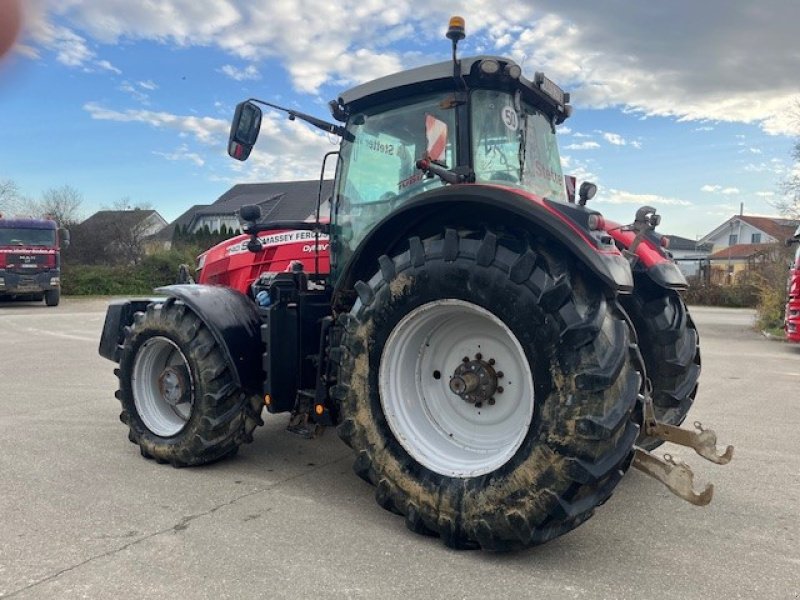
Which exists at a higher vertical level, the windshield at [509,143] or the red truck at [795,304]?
the windshield at [509,143]

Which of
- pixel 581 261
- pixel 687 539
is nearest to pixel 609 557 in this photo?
pixel 687 539

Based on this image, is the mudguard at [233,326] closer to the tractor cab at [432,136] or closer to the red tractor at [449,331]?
the red tractor at [449,331]

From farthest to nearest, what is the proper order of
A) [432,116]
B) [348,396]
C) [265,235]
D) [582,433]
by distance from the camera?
[265,235] < [432,116] < [348,396] < [582,433]

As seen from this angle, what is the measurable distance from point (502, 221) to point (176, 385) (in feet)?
8.49

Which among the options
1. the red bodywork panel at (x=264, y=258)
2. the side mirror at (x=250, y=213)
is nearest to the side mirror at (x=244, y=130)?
the side mirror at (x=250, y=213)

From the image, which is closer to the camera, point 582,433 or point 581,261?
point 582,433

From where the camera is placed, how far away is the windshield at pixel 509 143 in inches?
147

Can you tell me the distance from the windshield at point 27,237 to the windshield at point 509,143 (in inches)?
818

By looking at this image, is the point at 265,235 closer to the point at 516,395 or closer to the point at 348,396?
the point at 348,396

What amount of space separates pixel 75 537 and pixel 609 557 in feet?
8.53

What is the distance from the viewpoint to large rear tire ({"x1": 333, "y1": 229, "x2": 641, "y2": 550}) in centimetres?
280

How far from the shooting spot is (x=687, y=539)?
3.32 metres

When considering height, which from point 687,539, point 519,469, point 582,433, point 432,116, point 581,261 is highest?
point 432,116

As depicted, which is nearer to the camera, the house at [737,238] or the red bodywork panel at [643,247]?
the red bodywork panel at [643,247]
